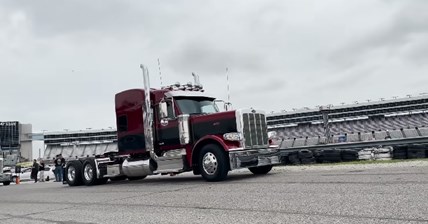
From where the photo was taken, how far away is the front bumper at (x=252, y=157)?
36.1ft

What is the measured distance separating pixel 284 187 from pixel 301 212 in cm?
294

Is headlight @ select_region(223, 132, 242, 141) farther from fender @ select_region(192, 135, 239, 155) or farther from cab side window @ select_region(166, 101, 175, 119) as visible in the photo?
cab side window @ select_region(166, 101, 175, 119)

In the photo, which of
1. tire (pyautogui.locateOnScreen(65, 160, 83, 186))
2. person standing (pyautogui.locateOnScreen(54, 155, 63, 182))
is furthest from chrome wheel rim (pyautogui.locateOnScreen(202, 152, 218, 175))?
person standing (pyautogui.locateOnScreen(54, 155, 63, 182))

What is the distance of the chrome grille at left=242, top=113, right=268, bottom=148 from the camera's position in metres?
11.6

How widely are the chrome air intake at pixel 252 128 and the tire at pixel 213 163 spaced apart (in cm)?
75

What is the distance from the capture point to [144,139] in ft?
43.3

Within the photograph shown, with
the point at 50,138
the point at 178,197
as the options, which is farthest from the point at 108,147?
the point at 178,197

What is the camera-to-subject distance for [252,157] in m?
11.6

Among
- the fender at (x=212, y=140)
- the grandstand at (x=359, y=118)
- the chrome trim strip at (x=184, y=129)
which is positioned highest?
the grandstand at (x=359, y=118)

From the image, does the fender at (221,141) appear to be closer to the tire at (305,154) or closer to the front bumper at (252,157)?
the front bumper at (252,157)

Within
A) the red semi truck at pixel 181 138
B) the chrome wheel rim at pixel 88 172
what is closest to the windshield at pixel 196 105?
the red semi truck at pixel 181 138

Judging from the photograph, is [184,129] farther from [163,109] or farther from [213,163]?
[213,163]

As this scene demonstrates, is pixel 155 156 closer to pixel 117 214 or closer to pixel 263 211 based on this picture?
pixel 117 214

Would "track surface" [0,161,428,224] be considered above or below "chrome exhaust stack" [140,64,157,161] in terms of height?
below
